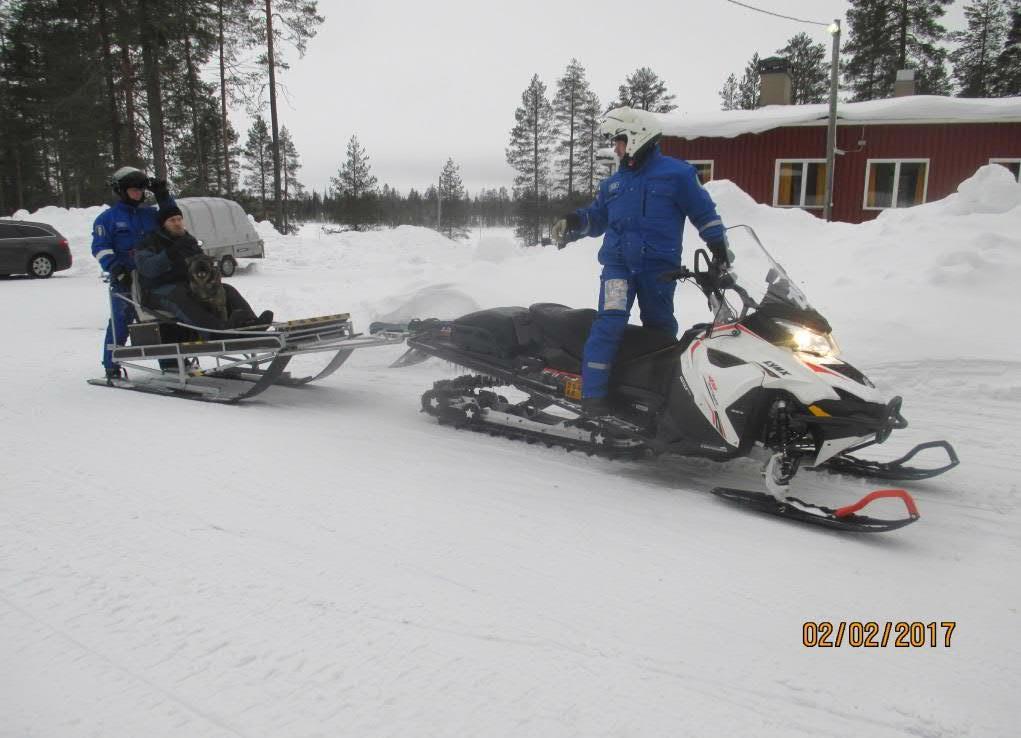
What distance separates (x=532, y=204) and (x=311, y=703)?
40435mm

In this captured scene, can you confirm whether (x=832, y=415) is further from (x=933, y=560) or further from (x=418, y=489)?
(x=418, y=489)

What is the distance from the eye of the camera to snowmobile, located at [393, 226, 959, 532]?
3352 mm

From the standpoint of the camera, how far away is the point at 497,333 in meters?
4.81

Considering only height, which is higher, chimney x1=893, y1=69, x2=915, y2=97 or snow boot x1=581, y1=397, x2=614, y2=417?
chimney x1=893, y1=69, x2=915, y2=97

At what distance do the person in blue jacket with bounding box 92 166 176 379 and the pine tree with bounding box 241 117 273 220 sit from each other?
1745 inches

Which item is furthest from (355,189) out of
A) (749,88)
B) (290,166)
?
(749,88)

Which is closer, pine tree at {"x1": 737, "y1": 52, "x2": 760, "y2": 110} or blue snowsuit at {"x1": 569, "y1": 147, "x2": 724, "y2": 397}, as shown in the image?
blue snowsuit at {"x1": 569, "y1": 147, "x2": 724, "y2": 397}

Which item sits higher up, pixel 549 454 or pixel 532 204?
pixel 532 204

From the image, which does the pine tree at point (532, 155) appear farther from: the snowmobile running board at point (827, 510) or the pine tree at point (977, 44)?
the snowmobile running board at point (827, 510)

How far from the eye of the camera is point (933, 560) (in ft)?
10.0

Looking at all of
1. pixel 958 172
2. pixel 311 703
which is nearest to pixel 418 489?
pixel 311 703

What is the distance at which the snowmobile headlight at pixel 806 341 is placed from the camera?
3.50m

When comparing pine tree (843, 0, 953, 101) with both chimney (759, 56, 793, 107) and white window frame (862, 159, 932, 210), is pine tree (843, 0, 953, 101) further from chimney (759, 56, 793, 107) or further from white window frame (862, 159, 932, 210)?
white window frame (862, 159, 932, 210)
